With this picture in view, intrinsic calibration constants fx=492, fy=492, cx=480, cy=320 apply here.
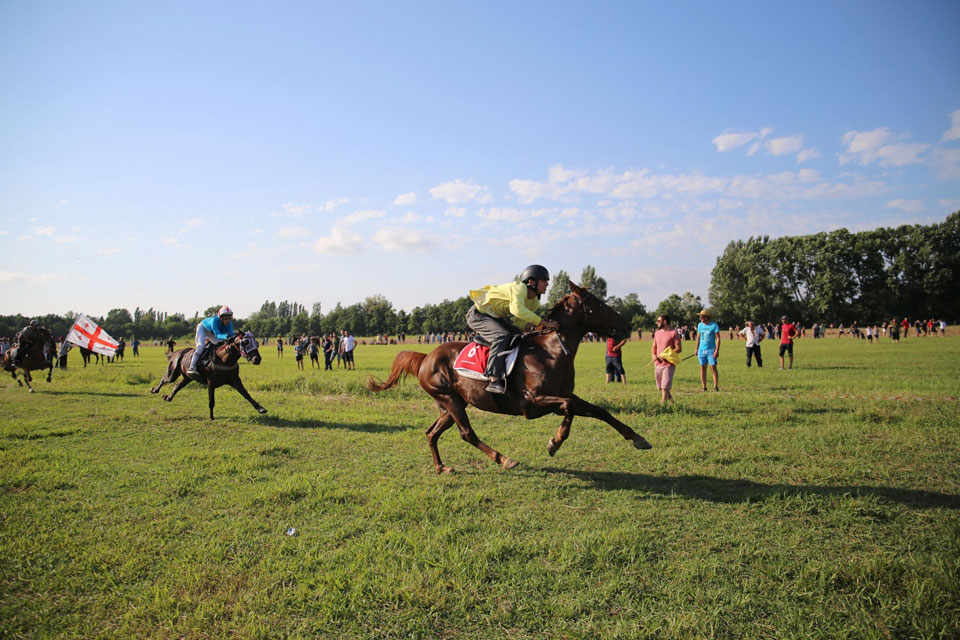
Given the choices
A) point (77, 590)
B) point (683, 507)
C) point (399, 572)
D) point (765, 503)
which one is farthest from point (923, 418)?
point (77, 590)

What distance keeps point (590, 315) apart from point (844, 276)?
105m

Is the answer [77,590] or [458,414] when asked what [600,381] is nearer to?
[458,414]

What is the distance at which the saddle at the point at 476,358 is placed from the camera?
7.01 m

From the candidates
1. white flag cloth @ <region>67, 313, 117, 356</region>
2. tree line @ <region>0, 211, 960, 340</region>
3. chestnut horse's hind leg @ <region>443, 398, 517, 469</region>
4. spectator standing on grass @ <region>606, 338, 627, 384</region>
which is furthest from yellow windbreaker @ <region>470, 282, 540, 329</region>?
tree line @ <region>0, 211, 960, 340</region>

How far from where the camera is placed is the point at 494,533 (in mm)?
4965

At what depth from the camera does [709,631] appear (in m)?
3.29

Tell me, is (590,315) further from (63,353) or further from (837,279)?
(837,279)

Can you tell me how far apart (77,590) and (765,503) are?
22.1 ft

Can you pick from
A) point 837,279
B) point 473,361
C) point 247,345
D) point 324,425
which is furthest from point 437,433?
point 837,279

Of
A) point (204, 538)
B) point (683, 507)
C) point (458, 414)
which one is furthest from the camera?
point (458, 414)

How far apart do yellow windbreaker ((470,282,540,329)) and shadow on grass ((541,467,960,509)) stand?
241 centimetres

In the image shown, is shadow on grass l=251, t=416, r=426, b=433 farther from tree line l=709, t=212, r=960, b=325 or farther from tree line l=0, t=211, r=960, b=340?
tree line l=709, t=212, r=960, b=325

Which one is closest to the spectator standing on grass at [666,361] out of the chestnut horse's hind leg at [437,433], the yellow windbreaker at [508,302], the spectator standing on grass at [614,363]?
the spectator standing on grass at [614,363]

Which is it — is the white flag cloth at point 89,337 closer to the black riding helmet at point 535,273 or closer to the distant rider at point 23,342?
the distant rider at point 23,342
